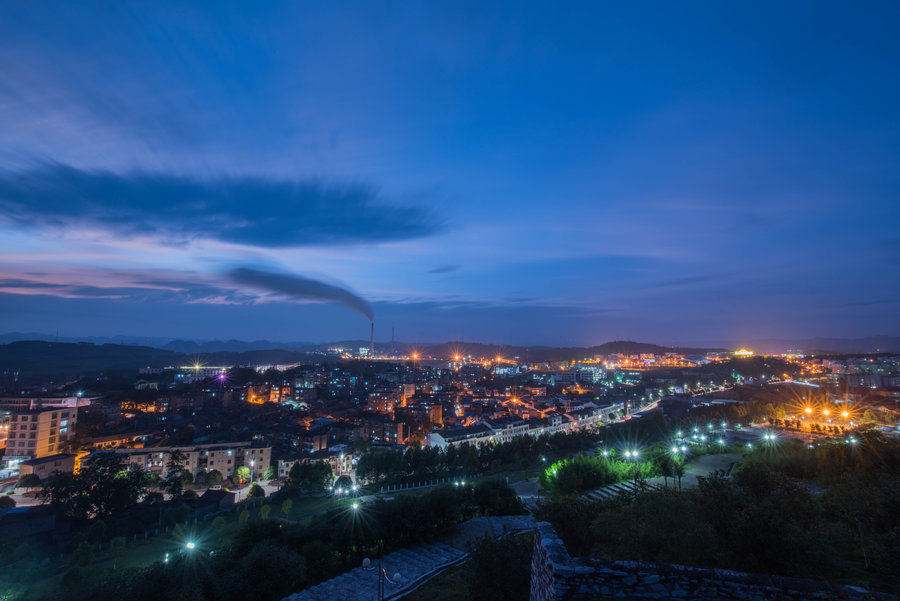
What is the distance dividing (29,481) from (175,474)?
5.32 m

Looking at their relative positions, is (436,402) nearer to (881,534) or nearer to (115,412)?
(115,412)

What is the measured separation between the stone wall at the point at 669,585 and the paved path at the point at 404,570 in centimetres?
257

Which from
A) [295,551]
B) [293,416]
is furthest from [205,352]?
[295,551]

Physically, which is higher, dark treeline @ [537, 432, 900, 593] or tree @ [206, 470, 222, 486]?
dark treeline @ [537, 432, 900, 593]

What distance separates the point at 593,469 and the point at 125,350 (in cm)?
9980

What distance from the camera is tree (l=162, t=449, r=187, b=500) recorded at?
16.6m

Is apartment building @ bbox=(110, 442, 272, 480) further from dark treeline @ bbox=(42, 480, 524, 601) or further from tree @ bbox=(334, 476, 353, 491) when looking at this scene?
dark treeline @ bbox=(42, 480, 524, 601)

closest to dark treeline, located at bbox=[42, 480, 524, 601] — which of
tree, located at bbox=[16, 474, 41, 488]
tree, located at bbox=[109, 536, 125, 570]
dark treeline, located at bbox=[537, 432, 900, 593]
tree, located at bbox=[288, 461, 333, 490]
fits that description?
tree, located at bbox=[109, 536, 125, 570]

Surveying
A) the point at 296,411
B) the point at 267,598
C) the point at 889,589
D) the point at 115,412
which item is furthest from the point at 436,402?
the point at 889,589

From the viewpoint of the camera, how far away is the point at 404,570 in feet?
25.3

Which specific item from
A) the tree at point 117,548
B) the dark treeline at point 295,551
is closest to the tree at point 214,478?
the tree at point 117,548

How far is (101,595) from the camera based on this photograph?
18.4ft

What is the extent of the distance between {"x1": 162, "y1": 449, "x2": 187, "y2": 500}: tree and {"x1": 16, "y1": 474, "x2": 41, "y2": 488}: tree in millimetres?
4429

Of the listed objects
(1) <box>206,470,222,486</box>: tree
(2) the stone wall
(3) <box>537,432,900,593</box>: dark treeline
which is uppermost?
(2) the stone wall
